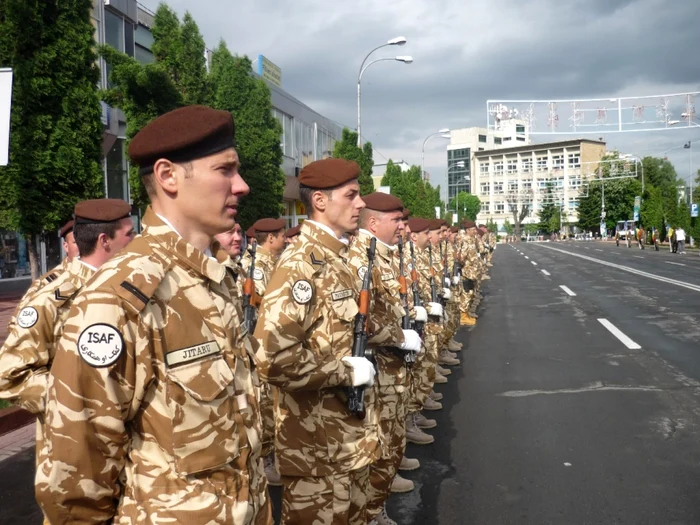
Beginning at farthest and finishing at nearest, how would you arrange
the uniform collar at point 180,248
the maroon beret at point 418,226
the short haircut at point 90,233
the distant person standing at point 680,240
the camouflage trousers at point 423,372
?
the distant person standing at point 680,240 < the maroon beret at point 418,226 < the camouflage trousers at point 423,372 < the short haircut at point 90,233 < the uniform collar at point 180,248

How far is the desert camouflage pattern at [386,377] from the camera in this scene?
370cm

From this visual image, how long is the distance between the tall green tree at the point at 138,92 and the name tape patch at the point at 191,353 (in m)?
8.71

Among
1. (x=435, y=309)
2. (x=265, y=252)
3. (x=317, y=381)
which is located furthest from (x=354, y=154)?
(x=317, y=381)

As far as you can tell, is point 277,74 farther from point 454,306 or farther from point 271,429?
point 271,429

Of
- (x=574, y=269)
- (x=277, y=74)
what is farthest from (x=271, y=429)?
(x=277, y=74)

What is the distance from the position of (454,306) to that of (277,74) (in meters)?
25.3

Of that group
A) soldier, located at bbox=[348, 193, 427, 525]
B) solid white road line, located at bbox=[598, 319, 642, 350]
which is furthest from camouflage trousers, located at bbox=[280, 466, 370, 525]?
solid white road line, located at bbox=[598, 319, 642, 350]

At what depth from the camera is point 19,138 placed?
23.3 ft

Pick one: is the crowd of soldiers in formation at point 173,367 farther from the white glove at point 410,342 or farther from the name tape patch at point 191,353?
the white glove at point 410,342

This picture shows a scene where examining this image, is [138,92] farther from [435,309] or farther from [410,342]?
[410,342]

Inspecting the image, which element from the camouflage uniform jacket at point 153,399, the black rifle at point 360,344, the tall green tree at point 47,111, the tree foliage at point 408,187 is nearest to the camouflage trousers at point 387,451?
the black rifle at point 360,344

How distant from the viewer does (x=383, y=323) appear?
12.2 feet

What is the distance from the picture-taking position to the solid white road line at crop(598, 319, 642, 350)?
985cm

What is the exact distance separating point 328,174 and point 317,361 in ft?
3.42
